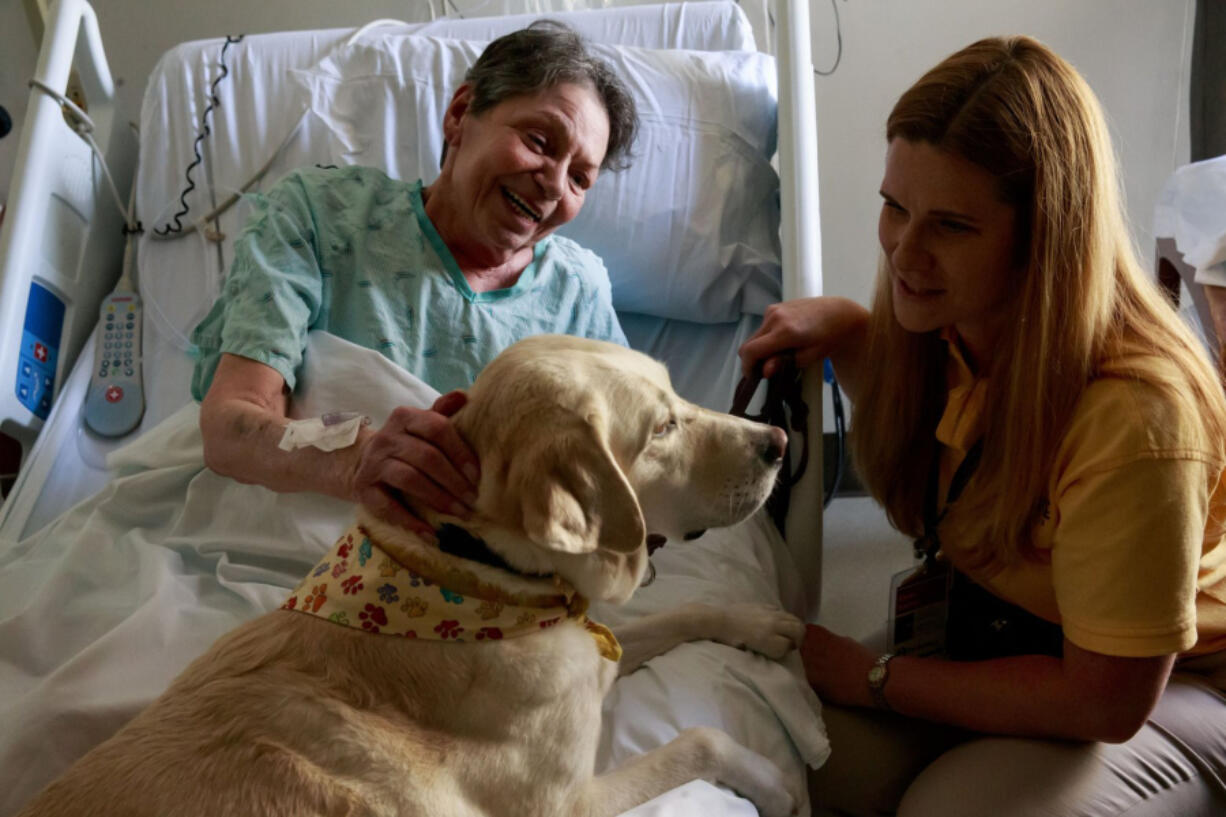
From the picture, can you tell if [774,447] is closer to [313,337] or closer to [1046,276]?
[1046,276]

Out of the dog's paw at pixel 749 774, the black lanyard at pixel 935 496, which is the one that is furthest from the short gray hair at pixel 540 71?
the dog's paw at pixel 749 774

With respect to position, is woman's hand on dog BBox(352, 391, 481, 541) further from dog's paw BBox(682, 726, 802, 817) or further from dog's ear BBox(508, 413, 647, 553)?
dog's paw BBox(682, 726, 802, 817)

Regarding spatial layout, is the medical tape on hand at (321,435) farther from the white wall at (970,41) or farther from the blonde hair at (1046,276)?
the white wall at (970,41)

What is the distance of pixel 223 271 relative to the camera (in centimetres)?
223

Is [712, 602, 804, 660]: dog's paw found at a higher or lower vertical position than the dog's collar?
lower

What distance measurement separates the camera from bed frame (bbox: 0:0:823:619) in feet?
5.70

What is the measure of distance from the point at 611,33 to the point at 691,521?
1752 millimetres

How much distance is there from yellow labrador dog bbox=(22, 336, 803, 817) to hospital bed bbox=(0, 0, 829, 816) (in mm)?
192

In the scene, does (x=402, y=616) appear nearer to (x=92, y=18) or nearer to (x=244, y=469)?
(x=244, y=469)

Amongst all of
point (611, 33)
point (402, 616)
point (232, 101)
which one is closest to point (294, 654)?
point (402, 616)

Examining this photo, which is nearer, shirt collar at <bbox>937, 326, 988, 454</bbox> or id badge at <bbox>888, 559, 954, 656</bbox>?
shirt collar at <bbox>937, 326, 988, 454</bbox>

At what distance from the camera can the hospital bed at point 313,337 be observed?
4.18 feet

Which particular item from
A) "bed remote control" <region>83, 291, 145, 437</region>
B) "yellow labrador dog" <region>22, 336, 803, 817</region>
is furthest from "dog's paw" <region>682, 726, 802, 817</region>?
"bed remote control" <region>83, 291, 145, 437</region>

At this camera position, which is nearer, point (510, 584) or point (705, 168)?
point (510, 584)
